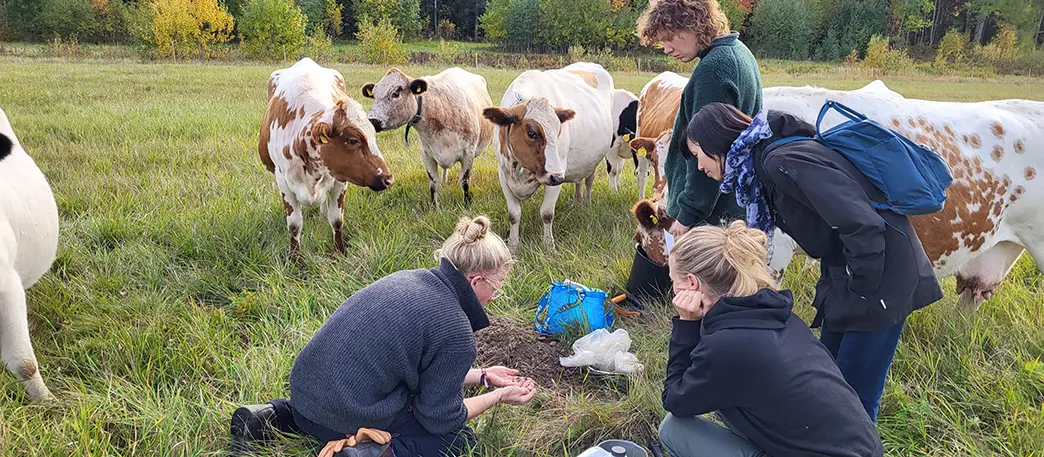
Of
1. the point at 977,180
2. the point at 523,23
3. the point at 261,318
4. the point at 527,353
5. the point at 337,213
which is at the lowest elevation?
the point at 527,353

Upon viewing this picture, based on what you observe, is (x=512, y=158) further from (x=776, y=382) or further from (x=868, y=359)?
(x=776, y=382)

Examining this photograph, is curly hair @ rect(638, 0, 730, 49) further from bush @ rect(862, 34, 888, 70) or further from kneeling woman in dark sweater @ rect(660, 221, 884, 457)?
bush @ rect(862, 34, 888, 70)

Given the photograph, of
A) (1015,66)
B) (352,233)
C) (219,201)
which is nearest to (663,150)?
(352,233)

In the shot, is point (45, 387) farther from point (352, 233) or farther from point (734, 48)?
point (734, 48)

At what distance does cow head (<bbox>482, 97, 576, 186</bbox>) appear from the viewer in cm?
561

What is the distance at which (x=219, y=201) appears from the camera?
6176mm

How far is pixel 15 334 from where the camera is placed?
3094 millimetres

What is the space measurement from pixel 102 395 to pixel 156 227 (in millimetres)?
2612

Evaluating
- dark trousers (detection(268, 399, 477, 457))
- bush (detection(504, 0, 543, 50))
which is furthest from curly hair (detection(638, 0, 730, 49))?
bush (detection(504, 0, 543, 50))

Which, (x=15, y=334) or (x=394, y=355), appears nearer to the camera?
(x=394, y=355)

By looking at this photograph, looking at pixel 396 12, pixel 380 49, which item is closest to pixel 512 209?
pixel 380 49

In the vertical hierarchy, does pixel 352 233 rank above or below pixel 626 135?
below

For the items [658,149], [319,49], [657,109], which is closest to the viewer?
[658,149]

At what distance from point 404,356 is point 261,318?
81.4 inches
